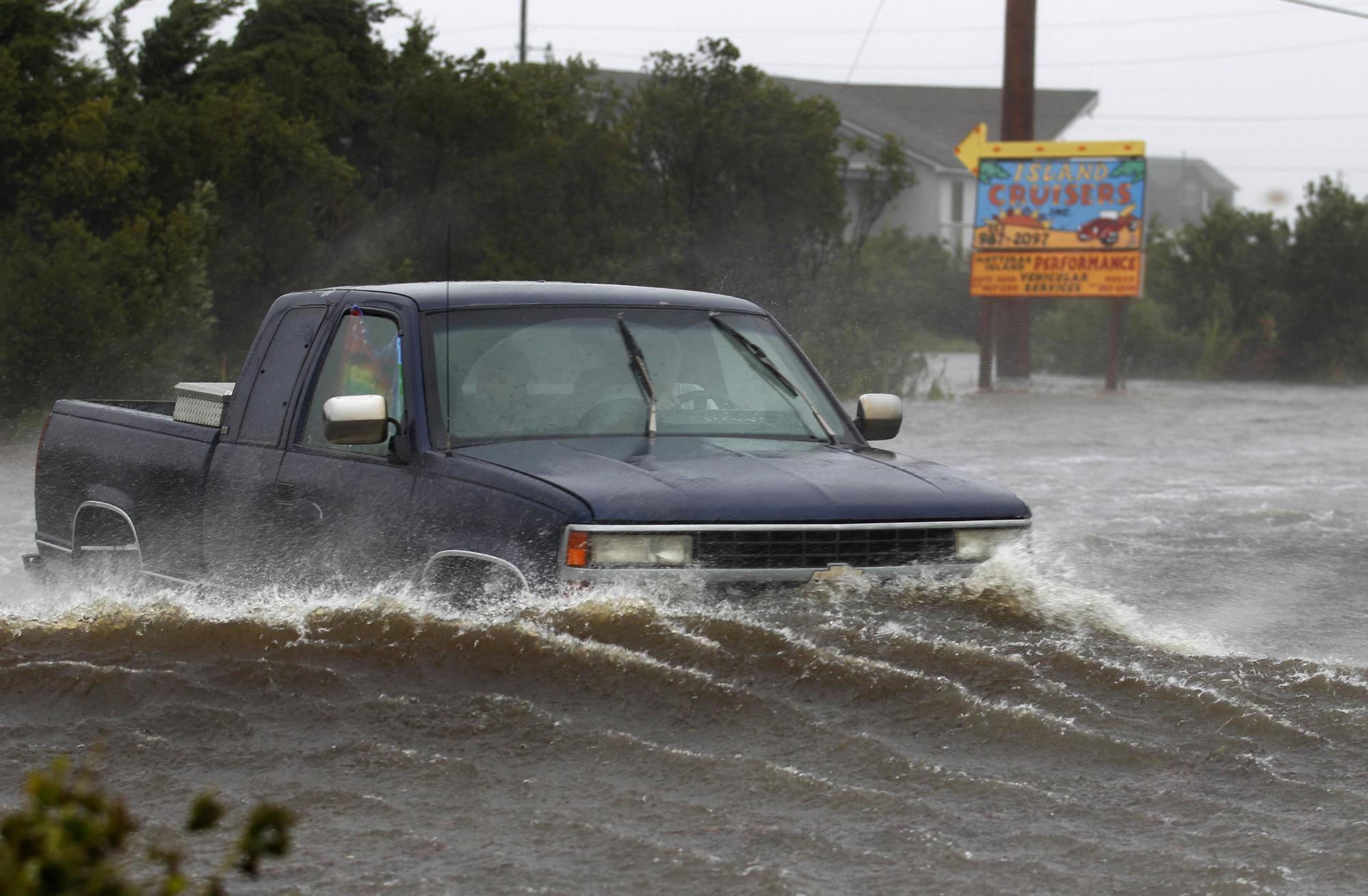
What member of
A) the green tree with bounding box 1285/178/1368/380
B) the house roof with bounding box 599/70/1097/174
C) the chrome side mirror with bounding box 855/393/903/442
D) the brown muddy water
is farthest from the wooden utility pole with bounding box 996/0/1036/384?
the house roof with bounding box 599/70/1097/174

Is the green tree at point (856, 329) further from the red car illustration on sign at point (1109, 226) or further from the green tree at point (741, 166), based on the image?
the red car illustration on sign at point (1109, 226)

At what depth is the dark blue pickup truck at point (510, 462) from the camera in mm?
5629

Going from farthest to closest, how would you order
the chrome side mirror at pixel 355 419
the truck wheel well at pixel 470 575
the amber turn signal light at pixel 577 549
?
1. the chrome side mirror at pixel 355 419
2. the truck wheel well at pixel 470 575
3. the amber turn signal light at pixel 577 549

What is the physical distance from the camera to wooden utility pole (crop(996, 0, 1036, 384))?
2641 centimetres

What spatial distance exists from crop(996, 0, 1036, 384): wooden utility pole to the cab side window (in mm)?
20240

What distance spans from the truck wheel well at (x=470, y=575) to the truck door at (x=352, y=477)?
142 millimetres

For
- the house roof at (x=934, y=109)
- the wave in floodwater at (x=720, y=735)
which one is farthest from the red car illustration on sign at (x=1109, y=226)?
the house roof at (x=934, y=109)

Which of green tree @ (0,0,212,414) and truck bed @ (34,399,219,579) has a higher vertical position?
green tree @ (0,0,212,414)

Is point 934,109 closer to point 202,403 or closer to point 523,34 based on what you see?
point 523,34

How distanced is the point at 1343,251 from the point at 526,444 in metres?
27.1

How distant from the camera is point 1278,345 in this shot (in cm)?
3130

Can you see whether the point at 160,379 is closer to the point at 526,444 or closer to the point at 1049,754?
the point at 526,444

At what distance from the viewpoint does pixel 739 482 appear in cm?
582

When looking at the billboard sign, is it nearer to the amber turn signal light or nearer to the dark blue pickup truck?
the dark blue pickup truck
